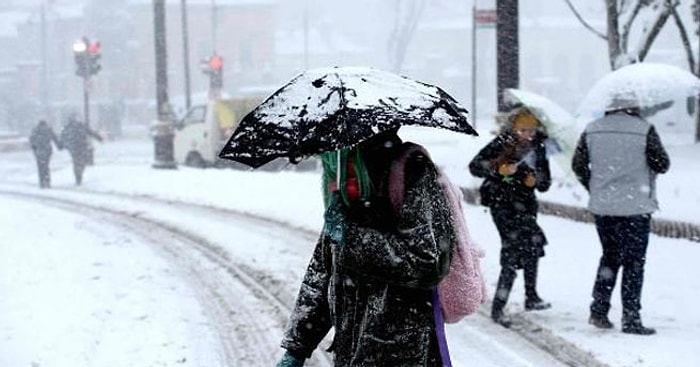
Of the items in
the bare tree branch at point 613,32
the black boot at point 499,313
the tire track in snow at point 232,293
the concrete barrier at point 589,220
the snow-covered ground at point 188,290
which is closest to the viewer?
the snow-covered ground at point 188,290

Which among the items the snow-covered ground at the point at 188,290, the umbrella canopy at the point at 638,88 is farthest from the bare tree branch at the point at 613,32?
the umbrella canopy at the point at 638,88

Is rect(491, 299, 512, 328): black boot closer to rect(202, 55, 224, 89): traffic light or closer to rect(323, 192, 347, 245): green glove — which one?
rect(323, 192, 347, 245): green glove

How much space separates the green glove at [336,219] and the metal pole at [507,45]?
836 centimetres

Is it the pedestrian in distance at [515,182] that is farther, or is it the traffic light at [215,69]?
the traffic light at [215,69]

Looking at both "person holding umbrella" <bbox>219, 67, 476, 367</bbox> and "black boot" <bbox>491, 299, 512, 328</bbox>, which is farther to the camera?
"black boot" <bbox>491, 299, 512, 328</bbox>

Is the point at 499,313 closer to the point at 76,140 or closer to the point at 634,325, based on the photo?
the point at 634,325

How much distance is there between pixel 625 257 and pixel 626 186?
0.48 meters

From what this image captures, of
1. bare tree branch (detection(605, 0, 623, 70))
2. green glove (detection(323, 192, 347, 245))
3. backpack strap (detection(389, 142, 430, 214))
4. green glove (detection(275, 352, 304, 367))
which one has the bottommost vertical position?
green glove (detection(275, 352, 304, 367))

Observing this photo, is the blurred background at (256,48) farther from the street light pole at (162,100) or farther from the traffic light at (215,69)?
the street light pole at (162,100)

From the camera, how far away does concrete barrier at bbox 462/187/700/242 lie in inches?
373

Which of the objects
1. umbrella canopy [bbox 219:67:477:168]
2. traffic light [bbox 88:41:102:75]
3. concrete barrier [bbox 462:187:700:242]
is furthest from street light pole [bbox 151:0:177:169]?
umbrella canopy [bbox 219:67:477:168]

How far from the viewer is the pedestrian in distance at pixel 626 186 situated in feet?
21.4

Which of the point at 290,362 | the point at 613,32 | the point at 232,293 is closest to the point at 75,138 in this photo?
the point at 613,32

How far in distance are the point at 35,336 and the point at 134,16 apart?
2401 inches
